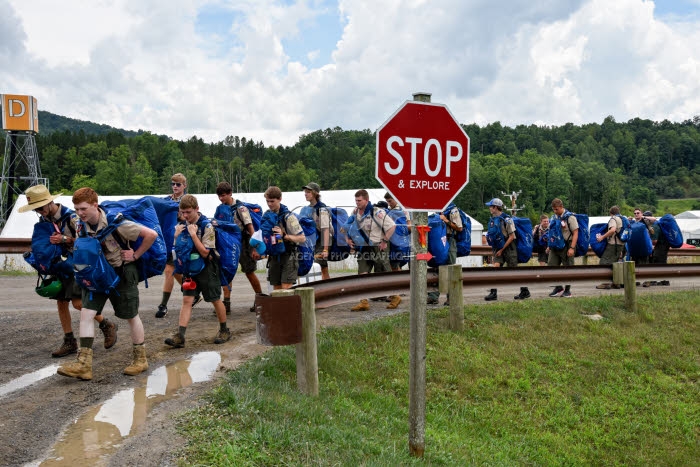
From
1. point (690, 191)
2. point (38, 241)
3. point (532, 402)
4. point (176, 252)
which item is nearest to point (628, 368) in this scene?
point (532, 402)

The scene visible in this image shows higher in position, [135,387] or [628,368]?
[135,387]

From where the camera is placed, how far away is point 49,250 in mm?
6664

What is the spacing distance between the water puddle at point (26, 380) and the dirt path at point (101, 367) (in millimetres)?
86

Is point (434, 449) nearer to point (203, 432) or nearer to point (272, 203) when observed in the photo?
point (203, 432)

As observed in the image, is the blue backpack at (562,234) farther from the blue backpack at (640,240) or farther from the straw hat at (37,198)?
the straw hat at (37,198)

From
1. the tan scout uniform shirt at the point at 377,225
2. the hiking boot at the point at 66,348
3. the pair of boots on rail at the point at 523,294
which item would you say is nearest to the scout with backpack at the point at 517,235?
the pair of boots on rail at the point at 523,294

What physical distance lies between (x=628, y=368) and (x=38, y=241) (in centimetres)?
788

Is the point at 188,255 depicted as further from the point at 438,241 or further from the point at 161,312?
the point at 438,241

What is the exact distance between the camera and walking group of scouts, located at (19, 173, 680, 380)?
19.8ft

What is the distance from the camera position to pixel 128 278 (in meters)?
6.15

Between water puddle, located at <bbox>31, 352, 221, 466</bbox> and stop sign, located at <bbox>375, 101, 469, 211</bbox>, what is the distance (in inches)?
106

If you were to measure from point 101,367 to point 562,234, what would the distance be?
9.28 meters

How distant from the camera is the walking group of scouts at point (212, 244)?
6.04 metres

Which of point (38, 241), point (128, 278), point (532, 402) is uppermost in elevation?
point (38, 241)
